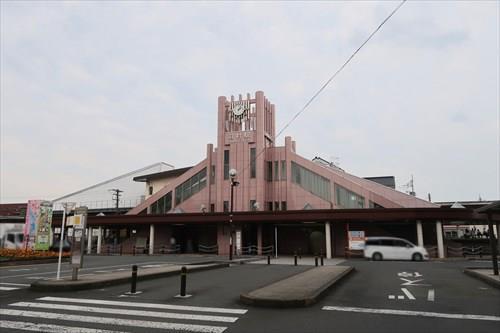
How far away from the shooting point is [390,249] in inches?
245

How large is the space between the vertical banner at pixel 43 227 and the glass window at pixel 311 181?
82.6ft

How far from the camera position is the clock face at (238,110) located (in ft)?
149

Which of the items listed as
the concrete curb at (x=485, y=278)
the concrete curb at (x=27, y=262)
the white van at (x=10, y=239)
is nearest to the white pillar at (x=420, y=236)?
the white van at (x=10, y=239)

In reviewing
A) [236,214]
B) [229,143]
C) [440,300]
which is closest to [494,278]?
[440,300]

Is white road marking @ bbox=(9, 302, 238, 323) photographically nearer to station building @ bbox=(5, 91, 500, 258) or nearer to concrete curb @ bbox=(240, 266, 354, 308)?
concrete curb @ bbox=(240, 266, 354, 308)

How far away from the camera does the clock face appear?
1788 inches

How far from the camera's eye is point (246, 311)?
29.0 ft

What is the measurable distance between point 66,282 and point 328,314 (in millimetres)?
8742

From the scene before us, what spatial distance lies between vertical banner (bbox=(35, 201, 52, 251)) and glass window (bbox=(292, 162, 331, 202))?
82.6 ft

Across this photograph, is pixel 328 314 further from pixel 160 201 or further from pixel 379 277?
pixel 160 201

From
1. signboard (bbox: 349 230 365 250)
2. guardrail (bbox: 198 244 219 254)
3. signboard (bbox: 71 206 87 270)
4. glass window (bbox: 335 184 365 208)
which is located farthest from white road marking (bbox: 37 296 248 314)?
guardrail (bbox: 198 244 219 254)

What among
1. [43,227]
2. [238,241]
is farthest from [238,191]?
[43,227]

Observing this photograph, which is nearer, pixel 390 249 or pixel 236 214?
pixel 390 249

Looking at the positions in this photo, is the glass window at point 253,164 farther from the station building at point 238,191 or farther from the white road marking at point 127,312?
the white road marking at point 127,312
